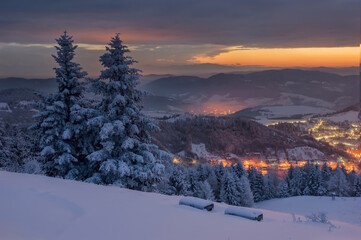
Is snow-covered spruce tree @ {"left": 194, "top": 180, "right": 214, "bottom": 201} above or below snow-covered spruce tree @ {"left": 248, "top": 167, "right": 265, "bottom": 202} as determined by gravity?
above

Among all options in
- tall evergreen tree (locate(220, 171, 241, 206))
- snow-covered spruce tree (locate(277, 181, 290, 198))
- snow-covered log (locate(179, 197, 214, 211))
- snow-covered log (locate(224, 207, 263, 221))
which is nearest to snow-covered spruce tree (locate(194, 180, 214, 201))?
tall evergreen tree (locate(220, 171, 241, 206))

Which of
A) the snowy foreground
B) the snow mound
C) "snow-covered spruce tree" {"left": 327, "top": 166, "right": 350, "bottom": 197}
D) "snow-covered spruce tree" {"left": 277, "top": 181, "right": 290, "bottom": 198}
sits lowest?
the snow mound

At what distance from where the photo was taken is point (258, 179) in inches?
3019

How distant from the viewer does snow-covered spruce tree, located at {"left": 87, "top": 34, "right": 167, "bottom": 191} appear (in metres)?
19.0

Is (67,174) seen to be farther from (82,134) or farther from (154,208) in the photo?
(154,208)

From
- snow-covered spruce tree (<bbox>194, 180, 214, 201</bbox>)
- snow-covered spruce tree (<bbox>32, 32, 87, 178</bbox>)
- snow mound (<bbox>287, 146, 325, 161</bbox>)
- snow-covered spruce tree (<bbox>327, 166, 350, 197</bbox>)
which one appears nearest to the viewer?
snow-covered spruce tree (<bbox>32, 32, 87, 178</bbox>)

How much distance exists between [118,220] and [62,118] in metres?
14.4

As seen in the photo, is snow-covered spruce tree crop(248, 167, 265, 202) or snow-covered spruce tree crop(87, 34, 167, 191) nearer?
snow-covered spruce tree crop(87, 34, 167, 191)

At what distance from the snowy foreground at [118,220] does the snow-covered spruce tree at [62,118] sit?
326 inches

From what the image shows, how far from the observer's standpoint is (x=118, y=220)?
925cm

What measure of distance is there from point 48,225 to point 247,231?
16.4 ft

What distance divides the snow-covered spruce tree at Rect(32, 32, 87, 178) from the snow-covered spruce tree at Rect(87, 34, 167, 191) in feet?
5.97

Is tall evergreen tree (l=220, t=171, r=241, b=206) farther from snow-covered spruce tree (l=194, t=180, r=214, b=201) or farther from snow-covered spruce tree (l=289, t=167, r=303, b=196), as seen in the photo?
snow-covered spruce tree (l=289, t=167, r=303, b=196)

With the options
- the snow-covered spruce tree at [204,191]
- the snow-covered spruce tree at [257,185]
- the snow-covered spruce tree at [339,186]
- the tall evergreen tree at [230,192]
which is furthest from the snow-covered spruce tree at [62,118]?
the snow-covered spruce tree at [339,186]
